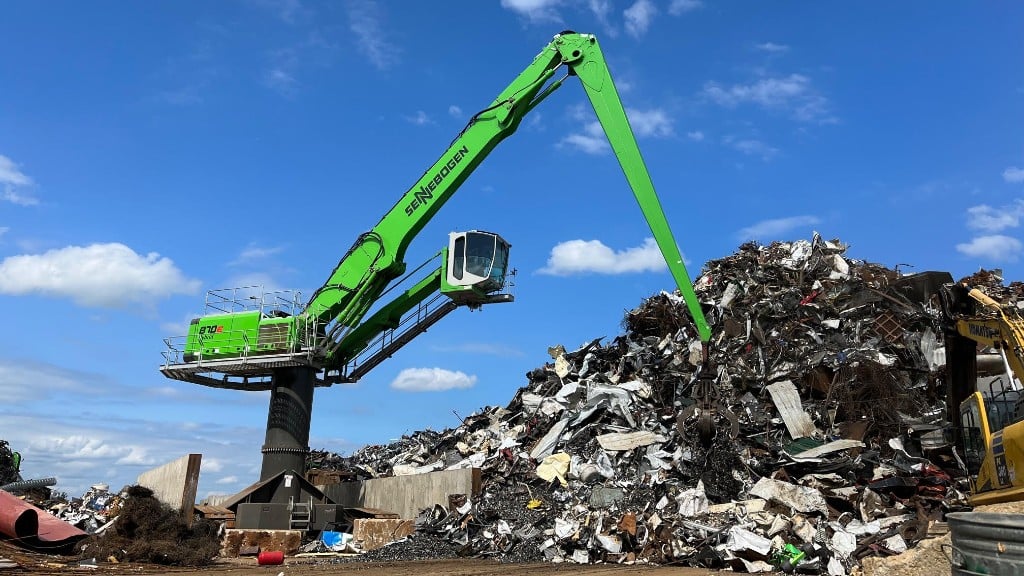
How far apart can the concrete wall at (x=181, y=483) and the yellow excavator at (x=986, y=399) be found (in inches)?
522

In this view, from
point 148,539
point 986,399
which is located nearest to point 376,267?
point 148,539

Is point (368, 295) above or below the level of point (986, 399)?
above

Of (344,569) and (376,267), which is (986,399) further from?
(376,267)

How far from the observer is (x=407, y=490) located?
1820 centimetres

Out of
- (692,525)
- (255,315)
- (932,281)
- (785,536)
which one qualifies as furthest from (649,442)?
(255,315)

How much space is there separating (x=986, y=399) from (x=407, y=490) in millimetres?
12625

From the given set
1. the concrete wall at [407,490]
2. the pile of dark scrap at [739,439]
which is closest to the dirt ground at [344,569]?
the pile of dark scrap at [739,439]

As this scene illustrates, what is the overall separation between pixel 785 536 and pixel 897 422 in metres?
4.21

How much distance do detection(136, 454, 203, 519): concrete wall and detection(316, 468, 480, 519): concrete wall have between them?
4.54 m

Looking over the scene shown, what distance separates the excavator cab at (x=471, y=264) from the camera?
59.7ft

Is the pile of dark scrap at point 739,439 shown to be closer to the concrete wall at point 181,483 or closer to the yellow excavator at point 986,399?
the yellow excavator at point 986,399

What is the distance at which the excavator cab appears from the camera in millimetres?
18188

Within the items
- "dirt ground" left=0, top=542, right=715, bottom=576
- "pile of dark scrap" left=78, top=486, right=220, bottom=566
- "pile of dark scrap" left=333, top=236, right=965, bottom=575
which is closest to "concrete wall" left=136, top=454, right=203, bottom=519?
"pile of dark scrap" left=78, top=486, right=220, bottom=566

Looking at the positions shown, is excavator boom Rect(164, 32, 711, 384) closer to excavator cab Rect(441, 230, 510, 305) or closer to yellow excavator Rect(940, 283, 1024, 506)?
excavator cab Rect(441, 230, 510, 305)
